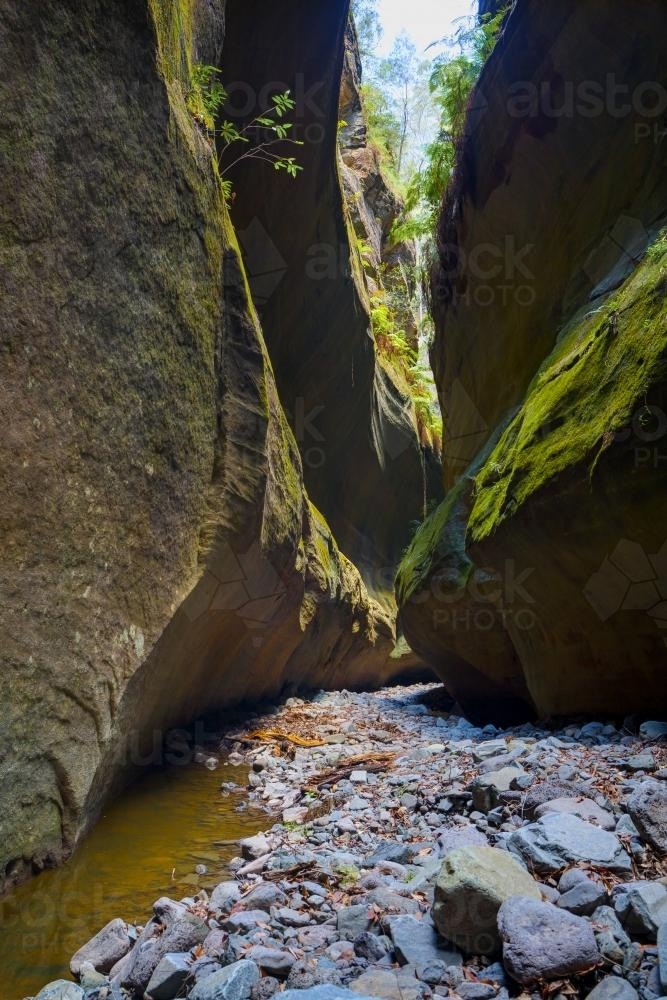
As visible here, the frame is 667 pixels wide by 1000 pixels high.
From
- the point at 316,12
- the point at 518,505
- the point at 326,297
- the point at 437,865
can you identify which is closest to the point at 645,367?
the point at 518,505

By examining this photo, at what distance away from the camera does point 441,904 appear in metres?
2.07

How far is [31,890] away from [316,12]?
381 inches

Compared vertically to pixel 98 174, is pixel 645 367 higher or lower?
lower

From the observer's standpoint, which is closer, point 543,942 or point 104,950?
point 543,942

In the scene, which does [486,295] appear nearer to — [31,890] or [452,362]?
[452,362]

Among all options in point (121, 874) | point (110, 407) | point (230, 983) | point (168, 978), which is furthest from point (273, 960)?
point (110, 407)

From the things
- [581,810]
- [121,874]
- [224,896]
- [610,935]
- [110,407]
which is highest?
[110,407]

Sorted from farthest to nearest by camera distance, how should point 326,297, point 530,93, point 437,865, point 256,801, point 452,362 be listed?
point 326,297 < point 452,362 < point 530,93 < point 256,801 < point 437,865

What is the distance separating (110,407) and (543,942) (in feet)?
10.6

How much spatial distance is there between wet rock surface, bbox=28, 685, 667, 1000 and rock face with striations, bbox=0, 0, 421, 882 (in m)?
1.07

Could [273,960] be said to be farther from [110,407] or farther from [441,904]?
[110,407]

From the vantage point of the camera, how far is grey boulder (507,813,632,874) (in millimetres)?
2283

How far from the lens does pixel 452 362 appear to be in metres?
9.53

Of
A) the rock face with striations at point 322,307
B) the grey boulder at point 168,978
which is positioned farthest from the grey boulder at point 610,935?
the rock face with striations at point 322,307
